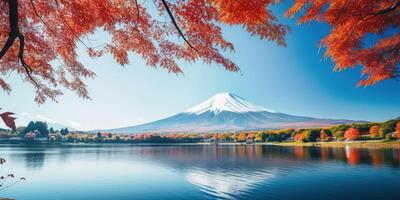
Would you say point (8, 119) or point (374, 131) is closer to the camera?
point (8, 119)

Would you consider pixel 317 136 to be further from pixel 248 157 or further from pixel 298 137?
pixel 248 157

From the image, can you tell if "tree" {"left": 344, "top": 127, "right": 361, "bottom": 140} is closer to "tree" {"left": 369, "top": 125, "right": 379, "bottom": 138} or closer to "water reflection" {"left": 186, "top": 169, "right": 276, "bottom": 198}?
"tree" {"left": 369, "top": 125, "right": 379, "bottom": 138}

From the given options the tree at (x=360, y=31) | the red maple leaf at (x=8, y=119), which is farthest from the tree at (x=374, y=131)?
the red maple leaf at (x=8, y=119)

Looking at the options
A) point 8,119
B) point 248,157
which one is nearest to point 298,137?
point 248,157

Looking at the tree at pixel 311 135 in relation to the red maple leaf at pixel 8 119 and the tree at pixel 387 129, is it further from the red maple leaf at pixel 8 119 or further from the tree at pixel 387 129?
the red maple leaf at pixel 8 119

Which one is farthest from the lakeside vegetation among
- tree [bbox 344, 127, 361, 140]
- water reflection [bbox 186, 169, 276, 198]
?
water reflection [bbox 186, 169, 276, 198]

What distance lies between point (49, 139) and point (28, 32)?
152m

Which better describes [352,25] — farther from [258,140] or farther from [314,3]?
[258,140]

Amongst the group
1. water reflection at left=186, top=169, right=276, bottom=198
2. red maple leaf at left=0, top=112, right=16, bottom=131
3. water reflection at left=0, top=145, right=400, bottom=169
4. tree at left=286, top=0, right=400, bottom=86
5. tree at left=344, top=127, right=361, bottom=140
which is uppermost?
tree at left=286, top=0, right=400, bottom=86

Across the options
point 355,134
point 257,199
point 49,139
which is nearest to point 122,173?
A: point 257,199

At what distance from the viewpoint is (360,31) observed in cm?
709

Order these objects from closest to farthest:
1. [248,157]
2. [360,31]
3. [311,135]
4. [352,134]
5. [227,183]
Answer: [360,31]
[227,183]
[248,157]
[352,134]
[311,135]

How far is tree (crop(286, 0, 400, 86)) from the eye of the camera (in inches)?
247

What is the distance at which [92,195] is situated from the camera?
701 inches
